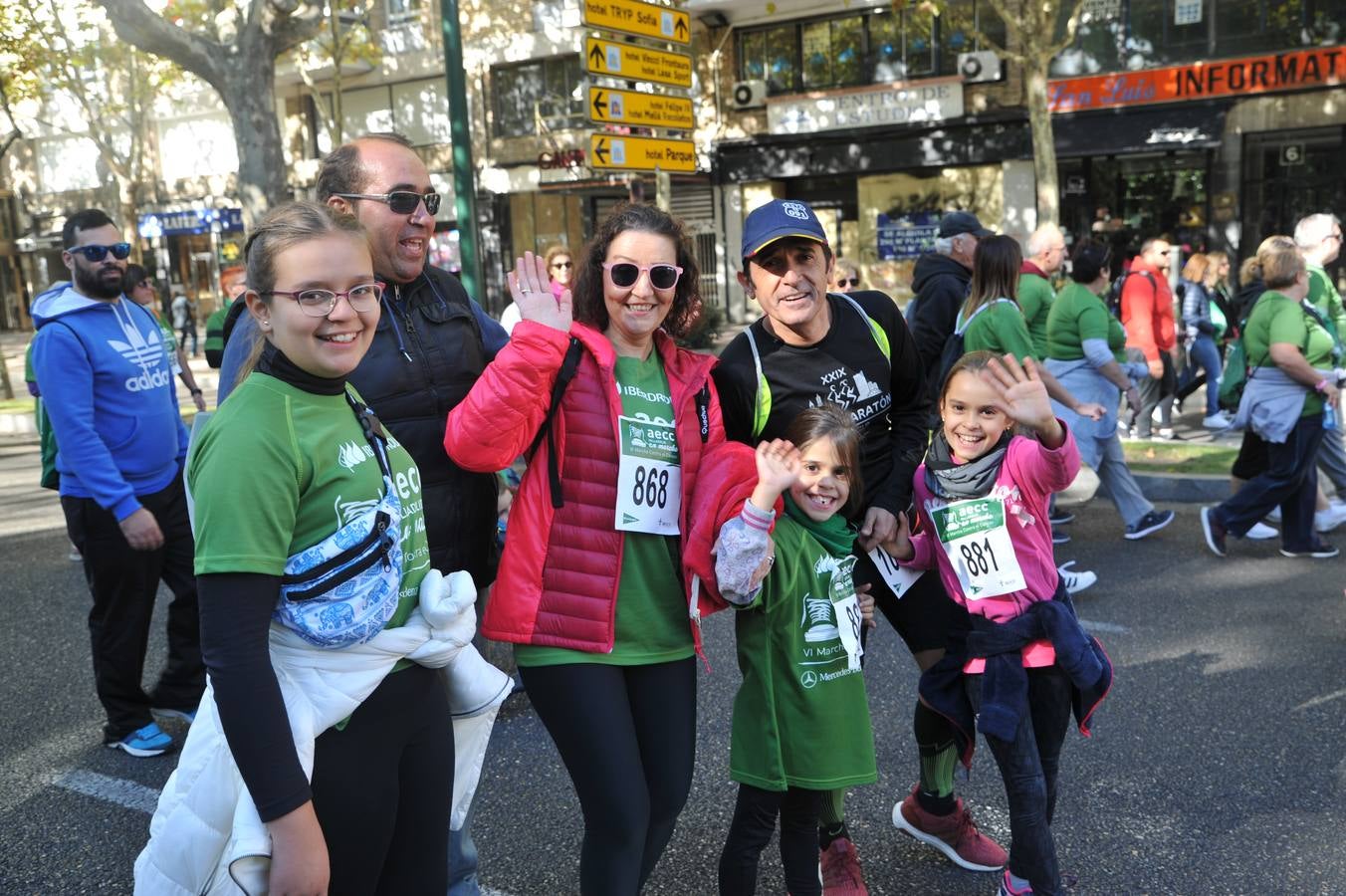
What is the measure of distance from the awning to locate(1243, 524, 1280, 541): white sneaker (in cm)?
1373

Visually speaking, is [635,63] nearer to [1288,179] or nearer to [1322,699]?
[1322,699]

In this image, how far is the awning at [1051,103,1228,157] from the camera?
18.5 meters

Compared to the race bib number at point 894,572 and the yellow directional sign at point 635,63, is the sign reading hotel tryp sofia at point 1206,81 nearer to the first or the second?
the yellow directional sign at point 635,63

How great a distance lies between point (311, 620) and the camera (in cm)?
194

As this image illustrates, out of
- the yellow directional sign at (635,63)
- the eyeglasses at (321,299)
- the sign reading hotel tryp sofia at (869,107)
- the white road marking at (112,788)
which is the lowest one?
the white road marking at (112,788)

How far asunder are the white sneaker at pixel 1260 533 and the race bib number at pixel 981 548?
4.79 meters

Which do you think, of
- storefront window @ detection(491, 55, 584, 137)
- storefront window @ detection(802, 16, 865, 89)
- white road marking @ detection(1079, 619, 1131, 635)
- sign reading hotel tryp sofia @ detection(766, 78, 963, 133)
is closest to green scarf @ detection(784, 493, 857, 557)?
white road marking @ detection(1079, 619, 1131, 635)

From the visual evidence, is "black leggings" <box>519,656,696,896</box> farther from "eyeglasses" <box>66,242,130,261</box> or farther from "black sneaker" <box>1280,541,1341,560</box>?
"black sneaker" <box>1280,541,1341,560</box>

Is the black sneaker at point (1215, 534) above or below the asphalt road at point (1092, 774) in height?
A: above

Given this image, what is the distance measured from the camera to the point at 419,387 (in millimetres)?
2654

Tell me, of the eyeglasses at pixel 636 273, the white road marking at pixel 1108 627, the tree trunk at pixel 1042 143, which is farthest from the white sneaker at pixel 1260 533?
the tree trunk at pixel 1042 143

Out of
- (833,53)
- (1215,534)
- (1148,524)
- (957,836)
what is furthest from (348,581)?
(833,53)

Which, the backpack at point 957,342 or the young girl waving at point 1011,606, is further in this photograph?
the backpack at point 957,342

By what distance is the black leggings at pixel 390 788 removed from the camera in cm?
199
